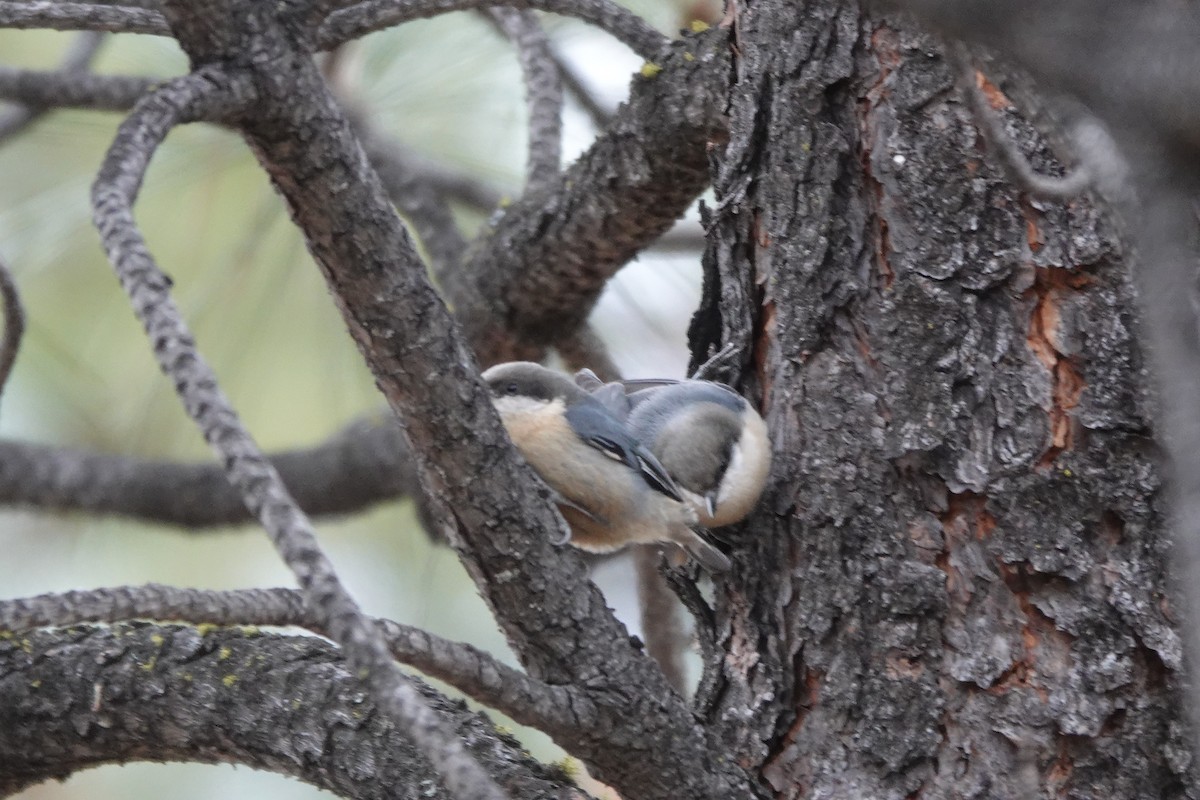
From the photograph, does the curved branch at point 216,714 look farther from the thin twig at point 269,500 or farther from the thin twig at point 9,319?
the thin twig at point 269,500

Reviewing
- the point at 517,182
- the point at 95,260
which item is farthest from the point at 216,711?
the point at 95,260

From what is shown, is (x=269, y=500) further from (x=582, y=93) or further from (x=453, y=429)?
(x=582, y=93)

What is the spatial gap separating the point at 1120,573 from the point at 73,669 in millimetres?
1062

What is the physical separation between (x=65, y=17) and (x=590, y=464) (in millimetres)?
774

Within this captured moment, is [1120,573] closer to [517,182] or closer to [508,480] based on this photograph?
[508,480]

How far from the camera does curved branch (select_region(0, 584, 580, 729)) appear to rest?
87 cm

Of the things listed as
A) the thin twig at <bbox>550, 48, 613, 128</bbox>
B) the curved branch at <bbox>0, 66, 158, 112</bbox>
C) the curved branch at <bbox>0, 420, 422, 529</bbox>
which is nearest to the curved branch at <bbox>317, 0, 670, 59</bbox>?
the thin twig at <bbox>550, 48, 613, 128</bbox>

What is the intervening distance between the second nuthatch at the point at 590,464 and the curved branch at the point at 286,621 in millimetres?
443

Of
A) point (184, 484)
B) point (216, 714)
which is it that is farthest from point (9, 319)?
point (184, 484)

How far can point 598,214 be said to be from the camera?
180cm

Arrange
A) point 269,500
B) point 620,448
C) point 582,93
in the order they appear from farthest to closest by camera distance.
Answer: point 582,93
point 620,448
point 269,500

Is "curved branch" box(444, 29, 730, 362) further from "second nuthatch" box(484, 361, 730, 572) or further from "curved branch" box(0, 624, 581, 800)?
"curved branch" box(0, 624, 581, 800)

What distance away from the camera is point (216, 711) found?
47.8 inches

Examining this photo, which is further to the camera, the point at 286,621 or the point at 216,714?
the point at 216,714
